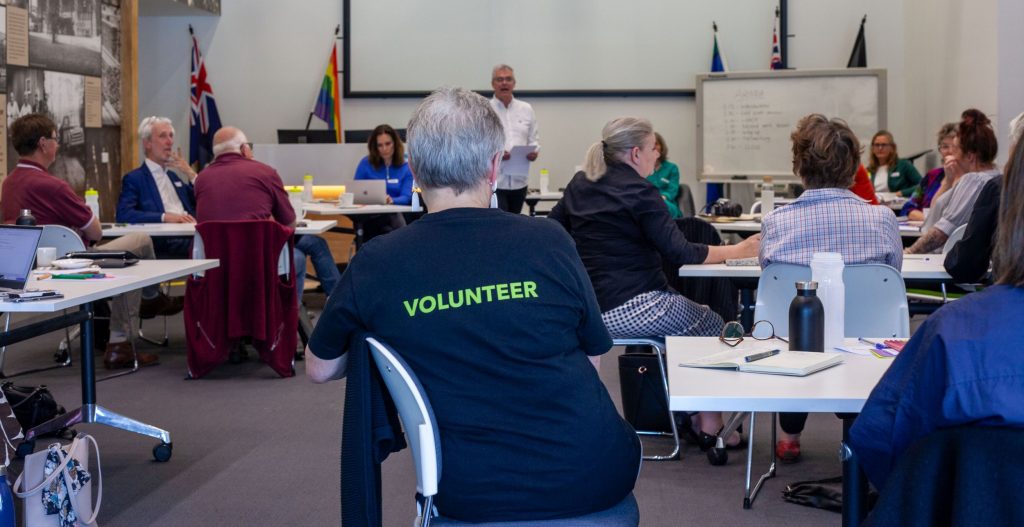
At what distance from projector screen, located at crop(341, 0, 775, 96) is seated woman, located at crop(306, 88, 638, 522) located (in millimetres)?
8792

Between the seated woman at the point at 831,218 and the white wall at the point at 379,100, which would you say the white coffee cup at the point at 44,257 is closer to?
the seated woman at the point at 831,218

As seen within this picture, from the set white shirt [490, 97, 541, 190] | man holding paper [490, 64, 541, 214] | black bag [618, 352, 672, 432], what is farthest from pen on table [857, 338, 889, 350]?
white shirt [490, 97, 541, 190]

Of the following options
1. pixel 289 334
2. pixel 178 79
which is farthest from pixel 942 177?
pixel 178 79

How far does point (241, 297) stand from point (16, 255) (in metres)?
1.92

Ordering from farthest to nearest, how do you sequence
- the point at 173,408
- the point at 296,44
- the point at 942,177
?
the point at 296,44, the point at 942,177, the point at 173,408

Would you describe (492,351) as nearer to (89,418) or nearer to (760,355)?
(760,355)

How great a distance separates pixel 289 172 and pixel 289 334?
392cm

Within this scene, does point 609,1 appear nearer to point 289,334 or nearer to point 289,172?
point 289,172

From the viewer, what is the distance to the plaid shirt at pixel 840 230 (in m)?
3.20

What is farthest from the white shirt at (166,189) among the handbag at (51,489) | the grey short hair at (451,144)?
the grey short hair at (451,144)

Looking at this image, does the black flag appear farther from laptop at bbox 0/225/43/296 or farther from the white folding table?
laptop at bbox 0/225/43/296

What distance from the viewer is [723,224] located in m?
5.49

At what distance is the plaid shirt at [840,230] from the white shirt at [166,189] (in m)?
4.20

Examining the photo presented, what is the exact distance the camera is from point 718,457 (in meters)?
3.71
